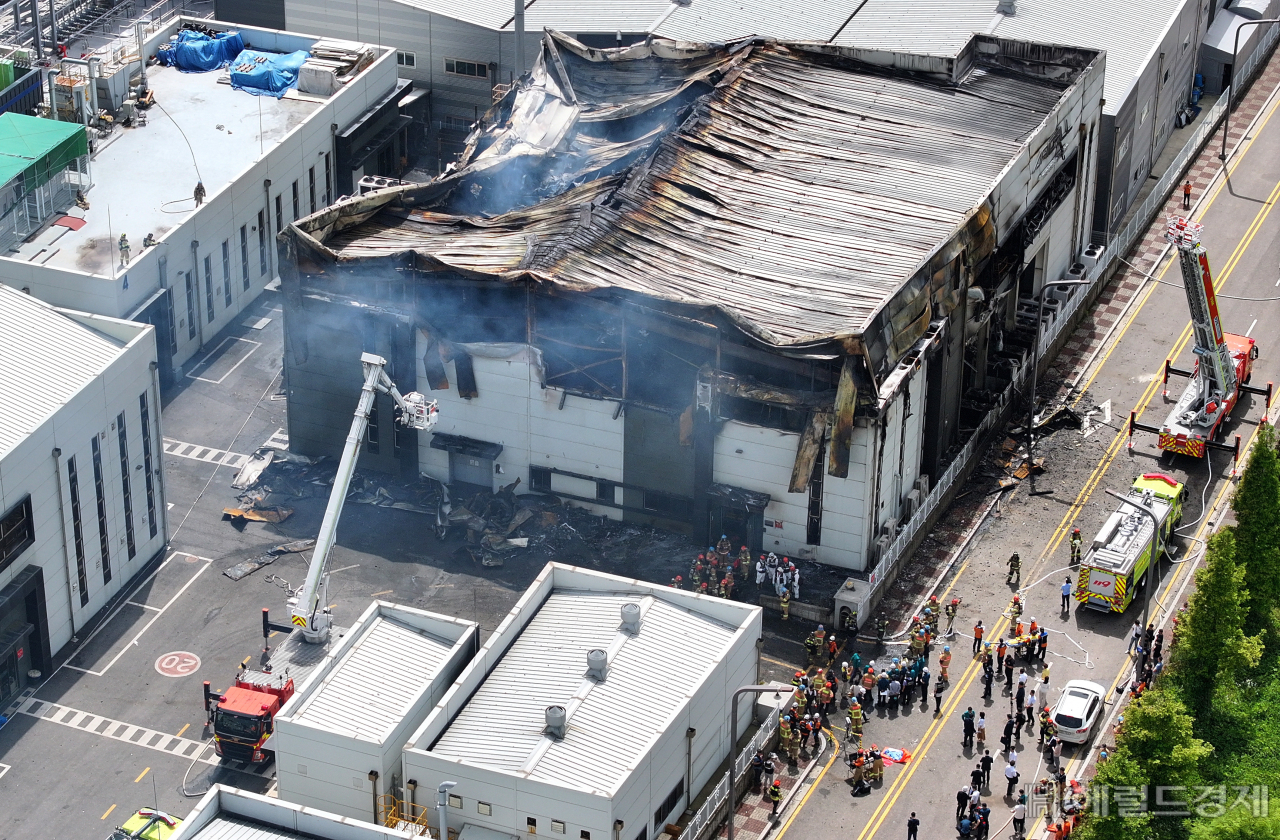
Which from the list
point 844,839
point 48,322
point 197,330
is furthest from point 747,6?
point 844,839

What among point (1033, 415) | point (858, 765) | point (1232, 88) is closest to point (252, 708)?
point (858, 765)

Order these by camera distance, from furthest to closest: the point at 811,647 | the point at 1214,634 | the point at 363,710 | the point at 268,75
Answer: the point at 268,75, the point at 811,647, the point at 1214,634, the point at 363,710

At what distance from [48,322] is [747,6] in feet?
190

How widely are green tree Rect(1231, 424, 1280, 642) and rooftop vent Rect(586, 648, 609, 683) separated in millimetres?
31000

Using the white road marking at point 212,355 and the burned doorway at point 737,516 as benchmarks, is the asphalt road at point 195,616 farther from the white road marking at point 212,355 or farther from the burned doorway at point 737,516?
the burned doorway at point 737,516

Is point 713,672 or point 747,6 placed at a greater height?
point 747,6

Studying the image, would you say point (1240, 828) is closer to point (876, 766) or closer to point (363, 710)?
Answer: point (876, 766)

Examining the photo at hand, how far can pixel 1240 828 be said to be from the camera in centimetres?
8456

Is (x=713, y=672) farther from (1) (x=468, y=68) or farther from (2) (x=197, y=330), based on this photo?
(1) (x=468, y=68)

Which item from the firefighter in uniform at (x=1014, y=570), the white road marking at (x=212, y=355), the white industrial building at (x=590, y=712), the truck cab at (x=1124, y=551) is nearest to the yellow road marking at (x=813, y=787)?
the white industrial building at (x=590, y=712)

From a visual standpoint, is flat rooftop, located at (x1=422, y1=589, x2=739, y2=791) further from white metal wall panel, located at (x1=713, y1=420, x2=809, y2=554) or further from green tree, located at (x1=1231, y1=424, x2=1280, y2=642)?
green tree, located at (x1=1231, y1=424, x2=1280, y2=642)

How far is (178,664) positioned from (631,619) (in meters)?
22.1

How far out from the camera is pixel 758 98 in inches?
4820

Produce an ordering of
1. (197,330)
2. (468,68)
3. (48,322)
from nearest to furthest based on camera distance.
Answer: (48,322) → (197,330) → (468,68)
